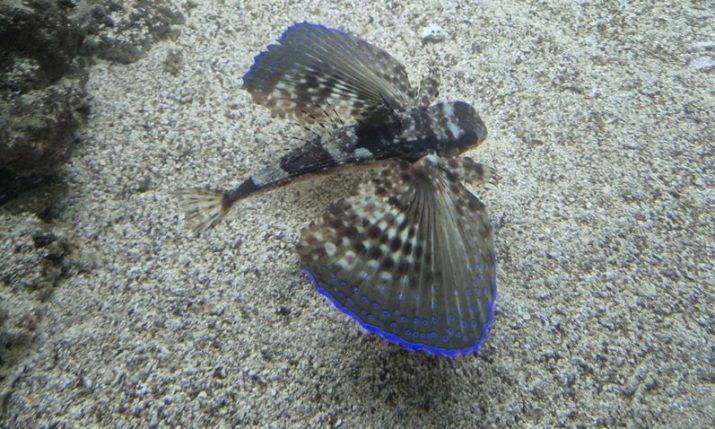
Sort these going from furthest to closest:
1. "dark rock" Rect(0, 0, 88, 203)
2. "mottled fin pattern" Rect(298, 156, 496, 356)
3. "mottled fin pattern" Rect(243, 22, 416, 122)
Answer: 1. "mottled fin pattern" Rect(243, 22, 416, 122)
2. "dark rock" Rect(0, 0, 88, 203)
3. "mottled fin pattern" Rect(298, 156, 496, 356)

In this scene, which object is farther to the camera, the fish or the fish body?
the fish body

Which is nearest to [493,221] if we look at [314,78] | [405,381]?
[405,381]

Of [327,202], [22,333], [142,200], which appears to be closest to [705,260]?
[327,202]

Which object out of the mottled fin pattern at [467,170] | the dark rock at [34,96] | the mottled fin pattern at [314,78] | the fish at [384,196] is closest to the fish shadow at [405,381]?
the fish at [384,196]

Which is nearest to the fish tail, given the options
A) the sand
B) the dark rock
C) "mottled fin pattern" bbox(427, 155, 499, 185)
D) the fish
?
the fish

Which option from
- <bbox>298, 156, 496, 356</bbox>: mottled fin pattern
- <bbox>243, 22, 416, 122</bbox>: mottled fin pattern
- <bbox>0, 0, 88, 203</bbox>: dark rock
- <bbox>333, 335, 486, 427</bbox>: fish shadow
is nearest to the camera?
<bbox>298, 156, 496, 356</bbox>: mottled fin pattern

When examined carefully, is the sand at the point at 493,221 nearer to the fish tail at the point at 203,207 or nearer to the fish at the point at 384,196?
the fish tail at the point at 203,207

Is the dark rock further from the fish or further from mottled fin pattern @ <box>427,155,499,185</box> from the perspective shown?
mottled fin pattern @ <box>427,155,499,185</box>

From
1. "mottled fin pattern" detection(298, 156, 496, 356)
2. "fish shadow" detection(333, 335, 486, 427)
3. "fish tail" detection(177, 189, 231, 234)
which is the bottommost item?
"fish shadow" detection(333, 335, 486, 427)
